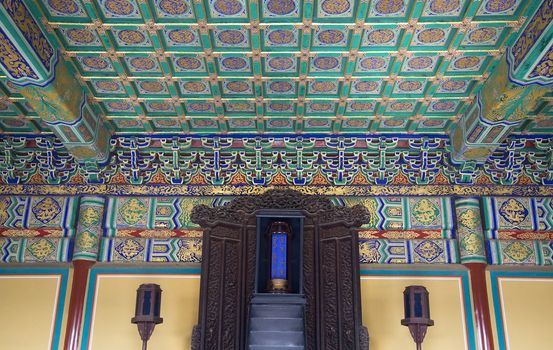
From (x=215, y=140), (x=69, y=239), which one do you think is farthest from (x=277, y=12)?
(x=69, y=239)

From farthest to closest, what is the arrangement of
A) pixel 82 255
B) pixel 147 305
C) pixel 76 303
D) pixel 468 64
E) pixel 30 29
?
pixel 82 255, pixel 76 303, pixel 147 305, pixel 468 64, pixel 30 29

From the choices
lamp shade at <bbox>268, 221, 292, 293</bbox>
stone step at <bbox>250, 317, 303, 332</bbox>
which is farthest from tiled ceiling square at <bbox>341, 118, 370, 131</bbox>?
stone step at <bbox>250, 317, 303, 332</bbox>

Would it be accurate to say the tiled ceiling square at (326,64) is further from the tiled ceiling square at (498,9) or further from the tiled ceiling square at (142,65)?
the tiled ceiling square at (142,65)

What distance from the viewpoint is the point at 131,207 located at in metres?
5.79

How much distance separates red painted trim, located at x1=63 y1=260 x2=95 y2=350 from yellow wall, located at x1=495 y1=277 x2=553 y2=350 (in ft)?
12.8

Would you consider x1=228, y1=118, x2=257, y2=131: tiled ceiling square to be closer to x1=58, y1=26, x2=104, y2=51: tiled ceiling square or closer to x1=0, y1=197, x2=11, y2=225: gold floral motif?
x1=58, y1=26, x2=104, y2=51: tiled ceiling square

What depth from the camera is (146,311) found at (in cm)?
506

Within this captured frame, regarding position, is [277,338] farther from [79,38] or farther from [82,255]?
[79,38]

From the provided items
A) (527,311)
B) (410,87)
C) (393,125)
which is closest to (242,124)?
(393,125)

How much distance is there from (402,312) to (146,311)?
2.34m

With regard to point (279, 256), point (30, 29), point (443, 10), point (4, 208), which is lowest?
point (279, 256)

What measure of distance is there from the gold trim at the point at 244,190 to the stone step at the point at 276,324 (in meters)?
1.32

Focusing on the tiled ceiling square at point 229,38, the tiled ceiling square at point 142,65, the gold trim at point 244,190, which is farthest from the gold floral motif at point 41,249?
the tiled ceiling square at point 229,38

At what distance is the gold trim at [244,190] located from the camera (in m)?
5.75
